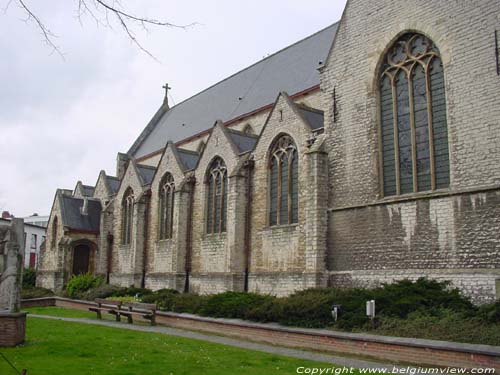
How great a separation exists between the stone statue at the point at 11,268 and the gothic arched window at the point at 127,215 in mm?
22429

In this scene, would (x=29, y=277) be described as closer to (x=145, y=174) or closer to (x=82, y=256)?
(x=82, y=256)

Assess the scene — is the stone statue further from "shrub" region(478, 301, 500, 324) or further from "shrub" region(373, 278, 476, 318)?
"shrub" region(478, 301, 500, 324)

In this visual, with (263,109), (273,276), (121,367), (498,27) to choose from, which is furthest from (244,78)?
(121,367)

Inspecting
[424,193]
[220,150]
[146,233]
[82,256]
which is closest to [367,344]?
[424,193]

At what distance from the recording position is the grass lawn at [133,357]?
29.8 ft

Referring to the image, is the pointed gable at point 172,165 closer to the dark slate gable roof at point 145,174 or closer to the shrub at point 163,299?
the dark slate gable roof at point 145,174

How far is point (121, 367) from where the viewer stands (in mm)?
9250

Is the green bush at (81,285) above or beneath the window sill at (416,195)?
beneath

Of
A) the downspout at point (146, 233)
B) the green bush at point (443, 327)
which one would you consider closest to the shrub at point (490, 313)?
the green bush at point (443, 327)

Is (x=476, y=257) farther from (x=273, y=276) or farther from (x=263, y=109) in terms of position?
(x=263, y=109)

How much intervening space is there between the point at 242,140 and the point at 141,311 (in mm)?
10453

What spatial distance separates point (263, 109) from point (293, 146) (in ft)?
25.4

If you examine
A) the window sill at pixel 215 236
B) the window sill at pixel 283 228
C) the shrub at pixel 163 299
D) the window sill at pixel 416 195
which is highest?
the window sill at pixel 416 195

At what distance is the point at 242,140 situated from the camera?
85.8ft
